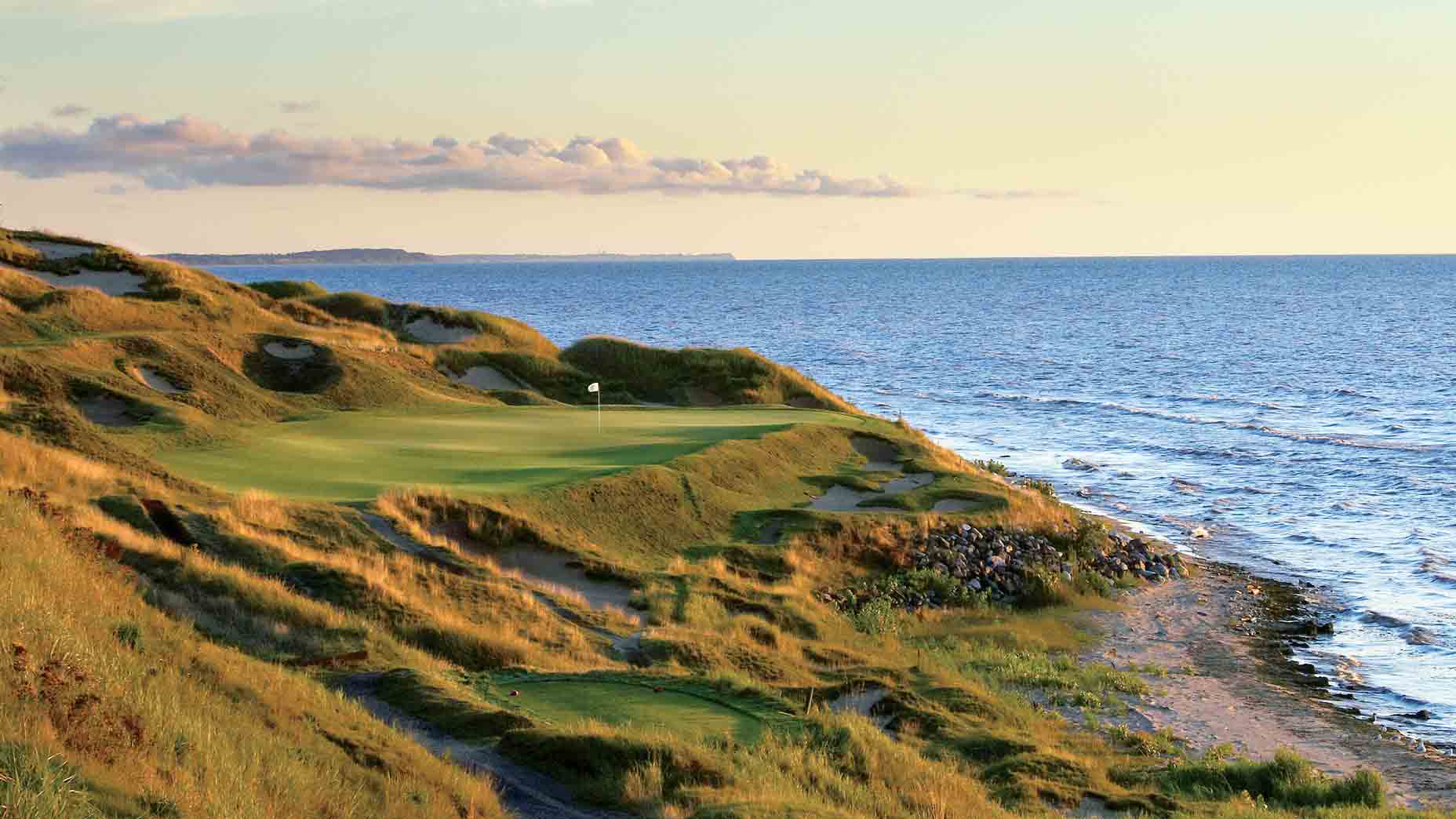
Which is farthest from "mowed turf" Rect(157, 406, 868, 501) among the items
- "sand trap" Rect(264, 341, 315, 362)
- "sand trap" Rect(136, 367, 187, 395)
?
A: "sand trap" Rect(264, 341, 315, 362)

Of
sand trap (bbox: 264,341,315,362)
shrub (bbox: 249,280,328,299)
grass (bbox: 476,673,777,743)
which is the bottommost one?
grass (bbox: 476,673,777,743)

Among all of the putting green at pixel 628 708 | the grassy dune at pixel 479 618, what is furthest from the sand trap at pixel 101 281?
the putting green at pixel 628 708

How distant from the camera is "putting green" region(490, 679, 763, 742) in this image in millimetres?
12461

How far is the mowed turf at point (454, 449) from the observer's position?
71.4 feet

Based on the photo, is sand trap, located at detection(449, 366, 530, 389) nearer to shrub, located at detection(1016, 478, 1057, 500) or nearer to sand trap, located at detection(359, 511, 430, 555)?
shrub, located at detection(1016, 478, 1057, 500)

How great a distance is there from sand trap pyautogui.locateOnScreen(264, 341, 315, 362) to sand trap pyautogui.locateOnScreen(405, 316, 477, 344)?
13607 millimetres

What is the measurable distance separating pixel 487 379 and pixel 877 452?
15096 millimetres

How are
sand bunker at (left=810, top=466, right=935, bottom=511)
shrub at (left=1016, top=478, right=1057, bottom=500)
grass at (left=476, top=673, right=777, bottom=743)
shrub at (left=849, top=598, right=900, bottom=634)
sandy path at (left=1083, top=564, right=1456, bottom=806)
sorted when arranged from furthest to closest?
shrub at (left=1016, top=478, right=1057, bottom=500) < sand bunker at (left=810, top=466, right=935, bottom=511) < shrub at (left=849, top=598, right=900, bottom=634) < sandy path at (left=1083, top=564, right=1456, bottom=806) < grass at (left=476, top=673, right=777, bottom=743)

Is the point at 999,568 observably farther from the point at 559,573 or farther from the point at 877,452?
the point at 559,573

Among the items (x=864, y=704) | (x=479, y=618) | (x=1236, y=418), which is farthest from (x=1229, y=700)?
(x=1236, y=418)

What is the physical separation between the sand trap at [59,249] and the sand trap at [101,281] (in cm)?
120

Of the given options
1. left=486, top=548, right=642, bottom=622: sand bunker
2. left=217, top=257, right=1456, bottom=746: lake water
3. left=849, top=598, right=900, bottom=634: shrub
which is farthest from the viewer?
left=217, top=257, right=1456, bottom=746: lake water

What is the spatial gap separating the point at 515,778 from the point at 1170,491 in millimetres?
34694

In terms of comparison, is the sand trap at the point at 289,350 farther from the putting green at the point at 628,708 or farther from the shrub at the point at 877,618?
the putting green at the point at 628,708
